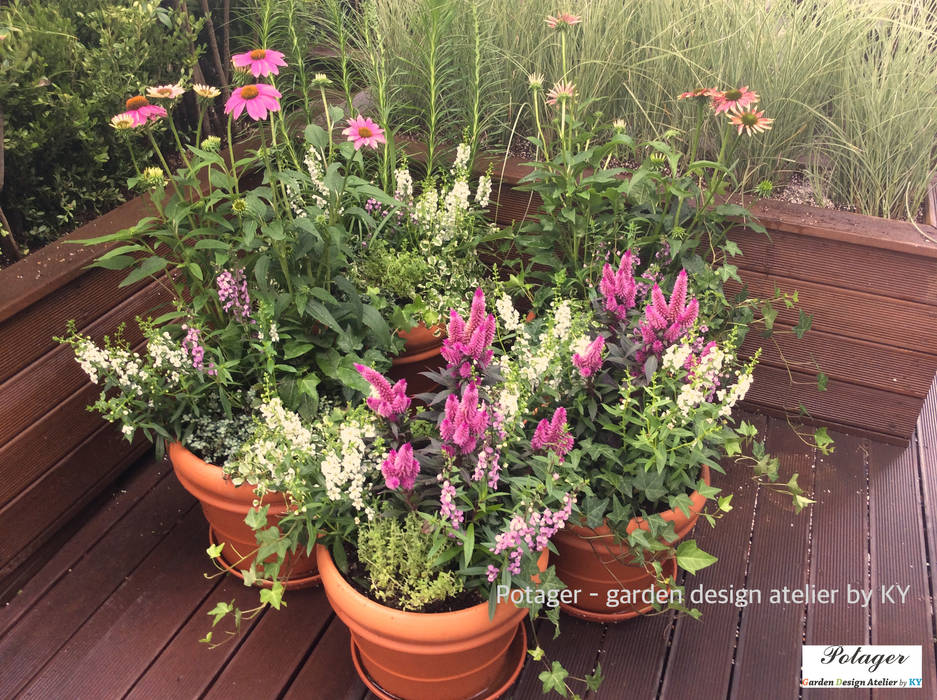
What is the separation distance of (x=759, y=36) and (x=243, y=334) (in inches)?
63.2

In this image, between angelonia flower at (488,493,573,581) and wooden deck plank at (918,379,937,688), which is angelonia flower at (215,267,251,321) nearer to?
angelonia flower at (488,493,573,581)

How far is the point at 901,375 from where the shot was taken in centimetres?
214

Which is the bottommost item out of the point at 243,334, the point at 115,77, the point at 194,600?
the point at 194,600

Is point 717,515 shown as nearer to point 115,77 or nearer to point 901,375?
point 901,375

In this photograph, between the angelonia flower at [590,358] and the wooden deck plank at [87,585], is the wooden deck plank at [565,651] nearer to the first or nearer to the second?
the angelonia flower at [590,358]

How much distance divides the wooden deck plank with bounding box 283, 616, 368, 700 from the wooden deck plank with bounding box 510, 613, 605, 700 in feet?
1.13

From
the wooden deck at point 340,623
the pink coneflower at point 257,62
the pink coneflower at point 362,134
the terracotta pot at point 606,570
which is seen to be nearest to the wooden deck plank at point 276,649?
the wooden deck at point 340,623

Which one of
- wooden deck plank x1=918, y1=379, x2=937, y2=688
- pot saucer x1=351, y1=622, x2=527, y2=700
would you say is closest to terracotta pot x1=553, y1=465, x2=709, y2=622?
pot saucer x1=351, y1=622, x2=527, y2=700

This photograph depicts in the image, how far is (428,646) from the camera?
1357mm

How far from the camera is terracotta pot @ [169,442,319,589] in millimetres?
1614

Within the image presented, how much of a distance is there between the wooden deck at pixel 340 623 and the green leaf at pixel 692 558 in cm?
30

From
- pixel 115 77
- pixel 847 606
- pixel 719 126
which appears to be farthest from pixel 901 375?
pixel 115 77

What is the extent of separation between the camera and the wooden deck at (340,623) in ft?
5.34

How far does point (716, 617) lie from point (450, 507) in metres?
0.87
